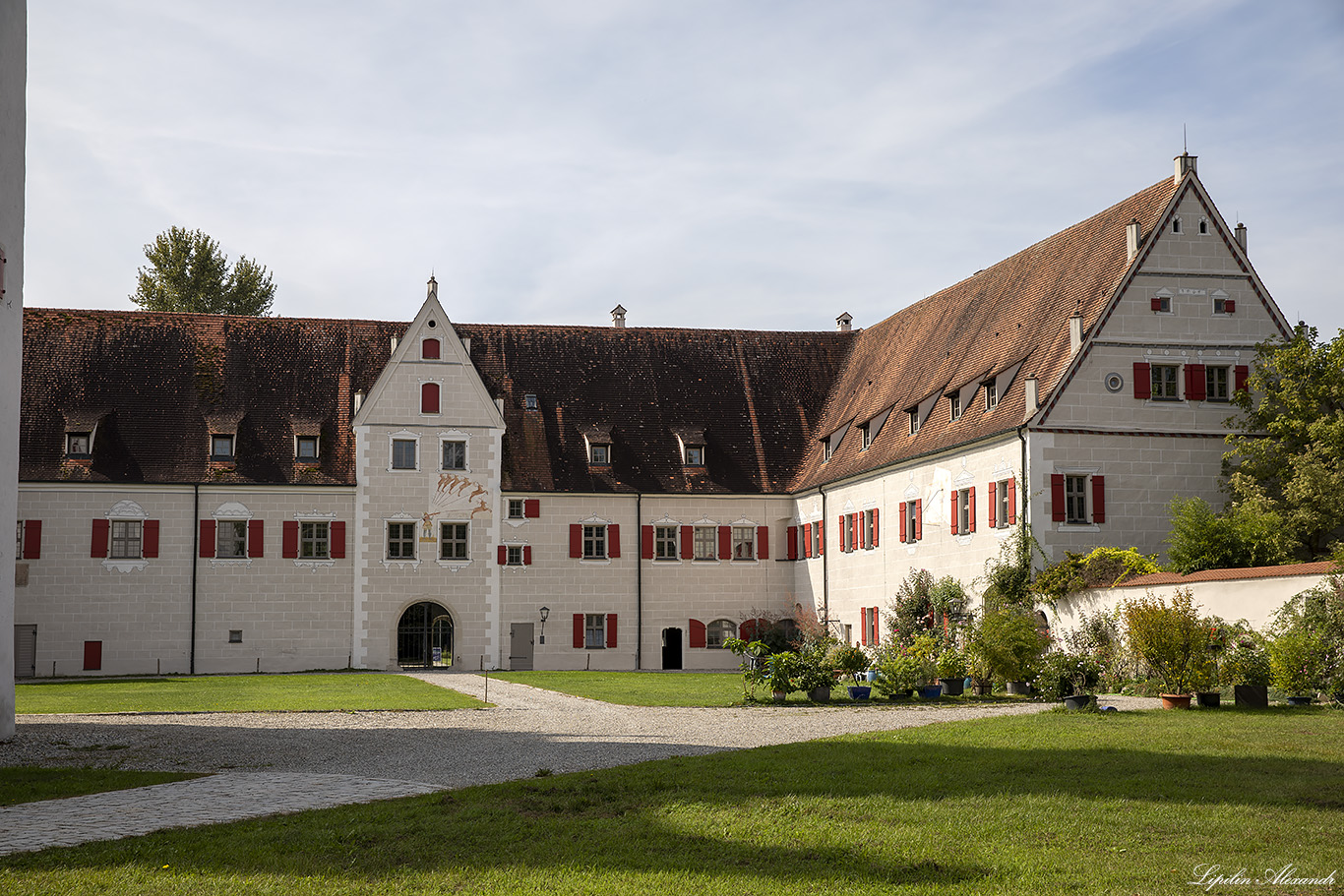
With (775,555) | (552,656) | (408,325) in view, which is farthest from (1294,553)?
(408,325)

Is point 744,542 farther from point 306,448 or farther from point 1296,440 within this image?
point 1296,440

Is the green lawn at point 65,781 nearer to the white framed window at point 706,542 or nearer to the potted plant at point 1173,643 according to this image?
the potted plant at point 1173,643

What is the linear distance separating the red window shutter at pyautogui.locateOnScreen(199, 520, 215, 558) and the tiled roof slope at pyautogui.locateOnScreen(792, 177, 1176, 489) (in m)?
19.5

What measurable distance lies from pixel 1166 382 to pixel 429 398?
23264 mm

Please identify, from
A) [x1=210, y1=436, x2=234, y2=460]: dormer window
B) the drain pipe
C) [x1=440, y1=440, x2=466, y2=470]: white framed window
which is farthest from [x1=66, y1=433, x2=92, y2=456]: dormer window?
[x1=440, y1=440, x2=466, y2=470]: white framed window

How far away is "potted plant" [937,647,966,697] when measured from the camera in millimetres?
26078

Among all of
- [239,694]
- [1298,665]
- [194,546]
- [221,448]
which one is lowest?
[239,694]

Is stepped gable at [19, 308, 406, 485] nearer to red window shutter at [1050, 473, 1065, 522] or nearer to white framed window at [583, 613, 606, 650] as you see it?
white framed window at [583, 613, 606, 650]

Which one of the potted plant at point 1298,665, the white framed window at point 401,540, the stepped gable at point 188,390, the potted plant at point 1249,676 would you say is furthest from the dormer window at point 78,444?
the potted plant at point 1298,665

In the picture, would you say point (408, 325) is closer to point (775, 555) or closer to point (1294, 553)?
point (775, 555)

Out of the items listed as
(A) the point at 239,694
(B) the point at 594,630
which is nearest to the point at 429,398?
(B) the point at 594,630

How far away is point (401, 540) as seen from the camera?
141ft

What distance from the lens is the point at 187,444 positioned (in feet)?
138

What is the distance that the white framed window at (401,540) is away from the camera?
42.8 m
